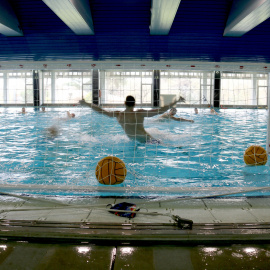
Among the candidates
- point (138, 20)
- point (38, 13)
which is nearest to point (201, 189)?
point (138, 20)

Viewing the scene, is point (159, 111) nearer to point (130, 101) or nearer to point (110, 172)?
point (130, 101)

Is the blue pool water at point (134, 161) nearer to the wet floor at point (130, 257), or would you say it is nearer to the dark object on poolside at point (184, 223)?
the dark object on poolside at point (184, 223)

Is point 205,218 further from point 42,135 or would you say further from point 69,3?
point 42,135

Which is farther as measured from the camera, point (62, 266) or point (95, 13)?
point (95, 13)

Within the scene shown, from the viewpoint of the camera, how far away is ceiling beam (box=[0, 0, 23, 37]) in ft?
21.3

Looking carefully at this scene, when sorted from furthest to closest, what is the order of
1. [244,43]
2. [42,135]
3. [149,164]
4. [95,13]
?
[42,135]
[244,43]
[95,13]
[149,164]

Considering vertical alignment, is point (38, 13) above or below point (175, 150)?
above

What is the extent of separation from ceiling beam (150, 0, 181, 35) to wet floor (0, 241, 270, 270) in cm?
523

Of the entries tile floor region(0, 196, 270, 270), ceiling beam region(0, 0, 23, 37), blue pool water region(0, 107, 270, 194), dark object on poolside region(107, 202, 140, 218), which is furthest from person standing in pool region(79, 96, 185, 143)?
tile floor region(0, 196, 270, 270)

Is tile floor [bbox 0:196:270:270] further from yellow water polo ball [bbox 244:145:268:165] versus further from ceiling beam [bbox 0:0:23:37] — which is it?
ceiling beam [bbox 0:0:23:37]

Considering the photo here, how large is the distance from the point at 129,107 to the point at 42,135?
388 cm

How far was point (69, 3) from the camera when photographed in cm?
547

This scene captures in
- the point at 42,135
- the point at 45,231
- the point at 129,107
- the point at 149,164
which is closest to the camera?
the point at 45,231

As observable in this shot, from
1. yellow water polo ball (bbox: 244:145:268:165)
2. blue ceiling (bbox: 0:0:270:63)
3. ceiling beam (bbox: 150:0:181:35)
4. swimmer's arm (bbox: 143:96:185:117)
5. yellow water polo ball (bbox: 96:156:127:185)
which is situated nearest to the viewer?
yellow water polo ball (bbox: 96:156:127:185)
